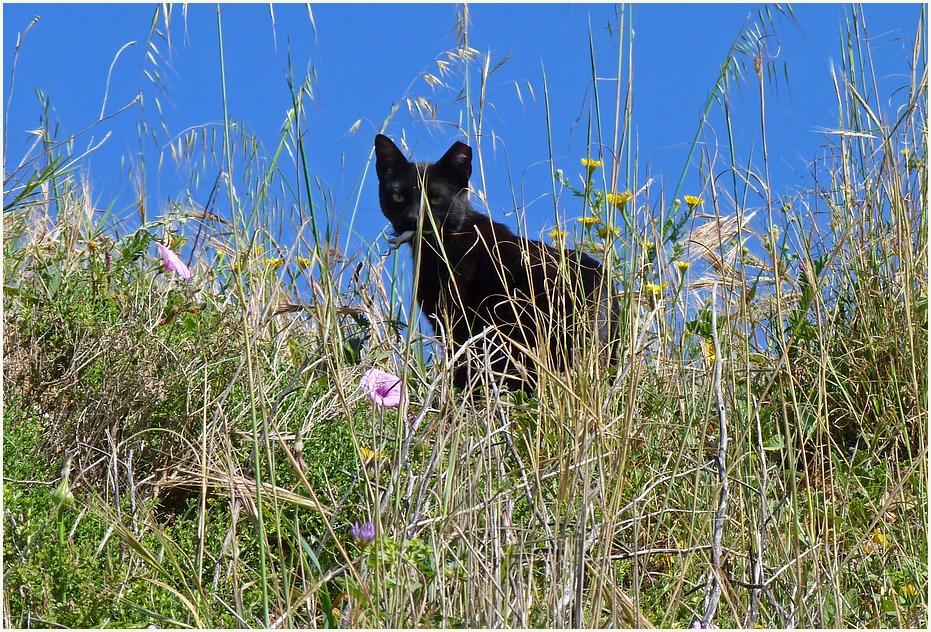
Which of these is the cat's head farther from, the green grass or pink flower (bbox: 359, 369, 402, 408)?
pink flower (bbox: 359, 369, 402, 408)

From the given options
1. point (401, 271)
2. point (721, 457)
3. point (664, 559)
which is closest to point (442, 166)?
point (401, 271)

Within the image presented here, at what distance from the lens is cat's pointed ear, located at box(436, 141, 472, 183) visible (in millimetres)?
4031

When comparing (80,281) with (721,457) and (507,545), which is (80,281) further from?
(721,457)

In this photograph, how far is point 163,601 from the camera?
5.64ft

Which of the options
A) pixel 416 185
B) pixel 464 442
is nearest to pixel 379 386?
pixel 464 442

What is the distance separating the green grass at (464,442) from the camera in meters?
1.58

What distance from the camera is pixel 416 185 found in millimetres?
4020

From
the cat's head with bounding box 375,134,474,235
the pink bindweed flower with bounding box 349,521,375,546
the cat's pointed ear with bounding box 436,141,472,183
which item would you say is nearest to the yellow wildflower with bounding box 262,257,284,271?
the pink bindweed flower with bounding box 349,521,375,546

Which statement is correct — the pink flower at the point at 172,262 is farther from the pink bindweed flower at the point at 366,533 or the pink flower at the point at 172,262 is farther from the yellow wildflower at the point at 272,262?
the pink bindweed flower at the point at 366,533

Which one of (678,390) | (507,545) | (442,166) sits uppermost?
(442,166)

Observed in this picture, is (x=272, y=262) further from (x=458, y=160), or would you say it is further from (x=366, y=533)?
(x=458, y=160)

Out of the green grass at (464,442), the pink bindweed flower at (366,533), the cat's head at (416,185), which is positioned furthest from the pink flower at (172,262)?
the cat's head at (416,185)

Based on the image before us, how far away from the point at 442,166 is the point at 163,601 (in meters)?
2.65

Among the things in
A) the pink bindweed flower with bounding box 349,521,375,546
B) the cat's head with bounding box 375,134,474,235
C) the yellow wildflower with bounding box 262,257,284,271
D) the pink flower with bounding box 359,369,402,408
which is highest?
the cat's head with bounding box 375,134,474,235
